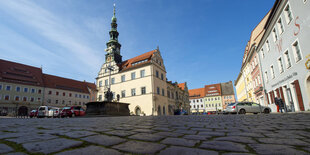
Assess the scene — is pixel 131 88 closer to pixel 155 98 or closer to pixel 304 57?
pixel 155 98

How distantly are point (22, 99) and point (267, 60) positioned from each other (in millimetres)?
55915

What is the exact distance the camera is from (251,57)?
93.6ft

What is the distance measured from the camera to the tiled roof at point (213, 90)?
3063 inches

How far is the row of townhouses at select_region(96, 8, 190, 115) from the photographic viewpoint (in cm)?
3450

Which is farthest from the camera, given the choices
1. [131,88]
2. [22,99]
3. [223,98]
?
[223,98]

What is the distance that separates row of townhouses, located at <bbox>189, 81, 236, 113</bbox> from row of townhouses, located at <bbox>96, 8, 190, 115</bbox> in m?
38.8

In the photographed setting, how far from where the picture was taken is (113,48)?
4359 centimetres

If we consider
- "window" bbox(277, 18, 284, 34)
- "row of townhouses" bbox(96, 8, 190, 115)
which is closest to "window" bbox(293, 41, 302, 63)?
"window" bbox(277, 18, 284, 34)

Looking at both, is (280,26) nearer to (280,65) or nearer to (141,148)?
(280,65)

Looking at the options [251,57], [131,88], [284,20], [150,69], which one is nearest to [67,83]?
[131,88]

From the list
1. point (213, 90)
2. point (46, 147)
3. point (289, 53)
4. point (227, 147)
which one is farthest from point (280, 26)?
point (213, 90)

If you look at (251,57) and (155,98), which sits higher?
(251,57)

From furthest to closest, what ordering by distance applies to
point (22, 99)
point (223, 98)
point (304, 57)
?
point (223, 98) → point (22, 99) → point (304, 57)

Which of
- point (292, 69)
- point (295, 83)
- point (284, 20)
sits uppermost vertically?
point (284, 20)
